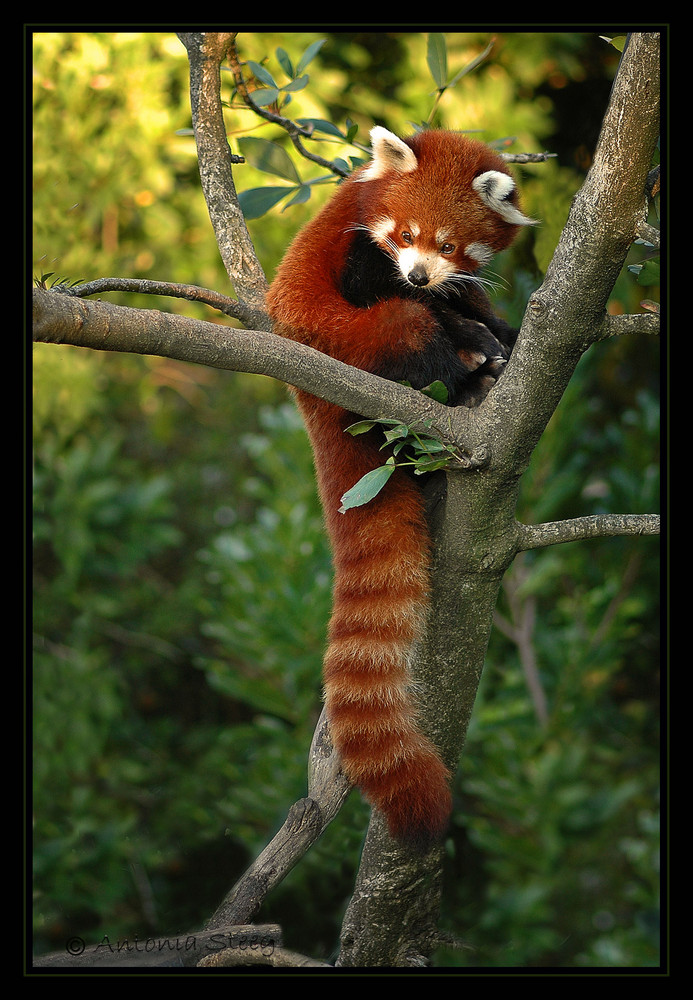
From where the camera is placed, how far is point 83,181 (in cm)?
242

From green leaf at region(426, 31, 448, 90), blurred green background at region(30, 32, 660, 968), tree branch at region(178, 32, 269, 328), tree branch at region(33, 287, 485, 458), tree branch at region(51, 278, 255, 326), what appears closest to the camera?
tree branch at region(33, 287, 485, 458)

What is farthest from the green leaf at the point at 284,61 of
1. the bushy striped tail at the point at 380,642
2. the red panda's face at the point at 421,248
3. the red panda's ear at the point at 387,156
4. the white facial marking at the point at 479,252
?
the bushy striped tail at the point at 380,642

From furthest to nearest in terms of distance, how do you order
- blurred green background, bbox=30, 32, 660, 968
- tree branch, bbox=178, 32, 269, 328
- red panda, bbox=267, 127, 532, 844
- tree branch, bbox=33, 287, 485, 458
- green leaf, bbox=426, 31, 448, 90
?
1. blurred green background, bbox=30, 32, 660, 968
2. green leaf, bbox=426, 31, 448, 90
3. tree branch, bbox=178, 32, 269, 328
4. red panda, bbox=267, 127, 532, 844
5. tree branch, bbox=33, 287, 485, 458

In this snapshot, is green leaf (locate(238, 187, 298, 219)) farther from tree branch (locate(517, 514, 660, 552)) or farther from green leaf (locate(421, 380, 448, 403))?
tree branch (locate(517, 514, 660, 552))

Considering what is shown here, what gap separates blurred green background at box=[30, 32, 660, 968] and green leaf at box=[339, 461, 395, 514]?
0.85 metres

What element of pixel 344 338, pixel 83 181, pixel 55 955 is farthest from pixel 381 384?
pixel 83 181

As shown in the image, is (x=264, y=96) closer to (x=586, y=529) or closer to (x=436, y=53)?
(x=436, y=53)

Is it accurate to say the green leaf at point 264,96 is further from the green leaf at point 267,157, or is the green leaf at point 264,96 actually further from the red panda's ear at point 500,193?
the red panda's ear at point 500,193

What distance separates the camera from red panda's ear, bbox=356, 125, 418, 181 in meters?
1.23

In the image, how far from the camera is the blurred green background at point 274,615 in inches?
77.9

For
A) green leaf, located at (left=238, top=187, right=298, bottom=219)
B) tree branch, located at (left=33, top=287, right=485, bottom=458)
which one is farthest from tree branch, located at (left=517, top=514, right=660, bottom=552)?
green leaf, located at (left=238, top=187, right=298, bottom=219)

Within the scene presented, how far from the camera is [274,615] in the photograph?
6.63 feet

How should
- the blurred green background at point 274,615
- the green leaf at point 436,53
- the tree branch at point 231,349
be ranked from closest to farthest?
1. the tree branch at point 231,349
2. the green leaf at point 436,53
3. the blurred green background at point 274,615

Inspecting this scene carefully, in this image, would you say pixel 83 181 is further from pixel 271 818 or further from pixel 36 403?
pixel 271 818
